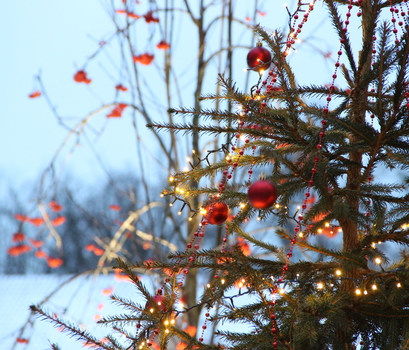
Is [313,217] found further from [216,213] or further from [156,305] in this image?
[156,305]

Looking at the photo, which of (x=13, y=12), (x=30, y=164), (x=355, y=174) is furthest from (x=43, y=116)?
(x=355, y=174)

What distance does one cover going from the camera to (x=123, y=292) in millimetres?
3215

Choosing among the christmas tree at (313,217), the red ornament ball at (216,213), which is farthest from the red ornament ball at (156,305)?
the red ornament ball at (216,213)

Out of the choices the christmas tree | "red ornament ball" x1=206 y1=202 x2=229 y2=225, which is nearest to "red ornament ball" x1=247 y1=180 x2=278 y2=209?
the christmas tree

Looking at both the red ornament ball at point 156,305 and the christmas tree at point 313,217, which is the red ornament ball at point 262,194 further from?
the red ornament ball at point 156,305

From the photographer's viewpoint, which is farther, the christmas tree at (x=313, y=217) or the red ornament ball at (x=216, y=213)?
the red ornament ball at (x=216, y=213)

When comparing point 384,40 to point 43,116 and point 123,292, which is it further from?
point 43,116

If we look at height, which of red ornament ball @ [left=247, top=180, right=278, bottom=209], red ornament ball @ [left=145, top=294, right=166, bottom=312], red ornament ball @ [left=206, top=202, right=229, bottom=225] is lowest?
red ornament ball @ [left=145, top=294, right=166, bottom=312]

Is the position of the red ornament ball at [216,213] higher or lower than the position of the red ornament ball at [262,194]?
higher

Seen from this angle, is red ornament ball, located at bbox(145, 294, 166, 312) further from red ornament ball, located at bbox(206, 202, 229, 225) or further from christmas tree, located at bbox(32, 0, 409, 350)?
red ornament ball, located at bbox(206, 202, 229, 225)

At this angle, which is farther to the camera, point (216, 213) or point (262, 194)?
point (216, 213)

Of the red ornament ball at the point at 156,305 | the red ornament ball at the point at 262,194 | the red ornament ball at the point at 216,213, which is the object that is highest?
the red ornament ball at the point at 216,213

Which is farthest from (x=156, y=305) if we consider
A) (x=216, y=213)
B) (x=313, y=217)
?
(x=313, y=217)

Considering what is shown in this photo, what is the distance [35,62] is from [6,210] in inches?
194
